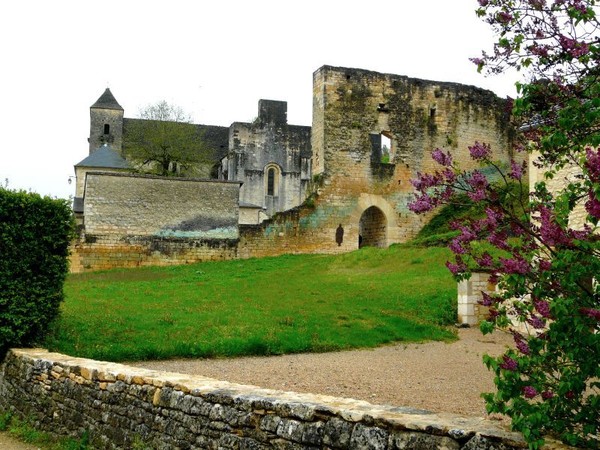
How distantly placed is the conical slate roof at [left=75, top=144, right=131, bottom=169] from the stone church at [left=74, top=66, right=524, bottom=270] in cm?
2448

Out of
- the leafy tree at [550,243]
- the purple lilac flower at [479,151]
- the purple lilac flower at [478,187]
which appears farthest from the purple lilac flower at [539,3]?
the purple lilac flower at [478,187]

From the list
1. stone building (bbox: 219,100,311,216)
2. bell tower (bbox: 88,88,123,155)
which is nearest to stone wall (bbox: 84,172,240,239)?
stone building (bbox: 219,100,311,216)

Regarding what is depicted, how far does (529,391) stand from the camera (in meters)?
3.52

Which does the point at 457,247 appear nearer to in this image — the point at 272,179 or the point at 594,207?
the point at 594,207

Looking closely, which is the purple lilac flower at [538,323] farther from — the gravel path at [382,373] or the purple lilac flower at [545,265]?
the gravel path at [382,373]

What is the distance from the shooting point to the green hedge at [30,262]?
33.4 ft

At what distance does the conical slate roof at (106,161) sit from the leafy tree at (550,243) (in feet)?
159

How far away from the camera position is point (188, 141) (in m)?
48.2

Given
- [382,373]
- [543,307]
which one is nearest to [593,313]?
[543,307]

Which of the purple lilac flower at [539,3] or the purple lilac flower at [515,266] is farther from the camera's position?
the purple lilac flower at [539,3]

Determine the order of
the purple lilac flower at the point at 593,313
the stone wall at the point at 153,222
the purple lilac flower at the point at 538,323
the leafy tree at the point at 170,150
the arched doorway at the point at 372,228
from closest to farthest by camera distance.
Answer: the purple lilac flower at the point at 593,313, the purple lilac flower at the point at 538,323, the stone wall at the point at 153,222, the arched doorway at the point at 372,228, the leafy tree at the point at 170,150

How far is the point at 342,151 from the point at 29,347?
20676 mm

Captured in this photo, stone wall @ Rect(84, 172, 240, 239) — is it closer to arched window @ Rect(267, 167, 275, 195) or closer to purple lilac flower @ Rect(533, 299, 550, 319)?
purple lilac flower @ Rect(533, 299, 550, 319)

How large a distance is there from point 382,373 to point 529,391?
6210 mm
